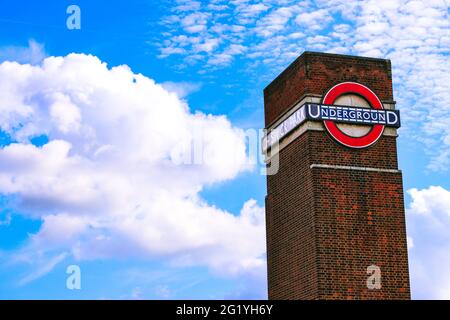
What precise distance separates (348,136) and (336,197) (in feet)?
9.17

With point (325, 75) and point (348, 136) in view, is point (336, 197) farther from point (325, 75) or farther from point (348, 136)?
point (325, 75)

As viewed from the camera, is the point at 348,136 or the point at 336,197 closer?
the point at 336,197

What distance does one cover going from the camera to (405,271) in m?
34.5

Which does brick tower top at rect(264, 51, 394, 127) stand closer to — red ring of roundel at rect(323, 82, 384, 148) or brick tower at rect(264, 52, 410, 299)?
brick tower at rect(264, 52, 410, 299)

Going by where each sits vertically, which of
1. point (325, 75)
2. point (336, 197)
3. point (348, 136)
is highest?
point (325, 75)

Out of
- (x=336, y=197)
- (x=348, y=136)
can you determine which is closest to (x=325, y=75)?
(x=348, y=136)

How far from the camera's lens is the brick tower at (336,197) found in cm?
3341

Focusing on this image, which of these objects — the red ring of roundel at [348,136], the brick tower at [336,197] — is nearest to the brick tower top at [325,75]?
the brick tower at [336,197]

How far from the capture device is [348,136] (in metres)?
34.9

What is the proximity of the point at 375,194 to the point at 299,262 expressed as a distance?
426 cm

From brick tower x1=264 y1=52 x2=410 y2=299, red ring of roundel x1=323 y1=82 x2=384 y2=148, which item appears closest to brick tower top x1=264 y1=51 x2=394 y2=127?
brick tower x1=264 y1=52 x2=410 y2=299
